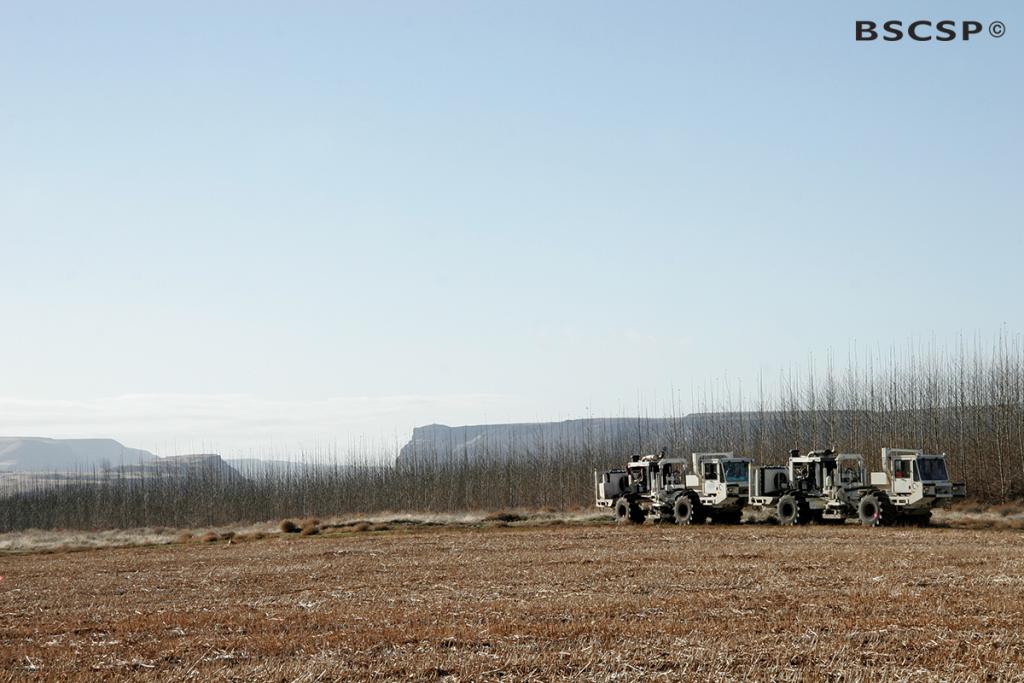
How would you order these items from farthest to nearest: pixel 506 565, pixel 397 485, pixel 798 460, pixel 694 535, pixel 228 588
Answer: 1. pixel 397 485
2. pixel 798 460
3. pixel 694 535
4. pixel 506 565
5. pixel 228 588

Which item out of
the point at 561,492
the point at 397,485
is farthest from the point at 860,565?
the point at 397,485

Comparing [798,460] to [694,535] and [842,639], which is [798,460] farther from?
[842,639]

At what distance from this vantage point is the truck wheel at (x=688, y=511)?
37.4 metres

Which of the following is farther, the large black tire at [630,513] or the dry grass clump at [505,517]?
the dry grass clump at [505,517]

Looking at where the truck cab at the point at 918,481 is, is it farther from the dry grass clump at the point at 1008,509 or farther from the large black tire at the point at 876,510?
the dry grass clump at the point at 1008,509

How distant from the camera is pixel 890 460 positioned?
111 feet

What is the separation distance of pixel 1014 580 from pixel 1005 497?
3220cm

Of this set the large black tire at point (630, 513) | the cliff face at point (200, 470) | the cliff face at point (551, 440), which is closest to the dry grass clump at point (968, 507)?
the large black tire at point (630, 513)

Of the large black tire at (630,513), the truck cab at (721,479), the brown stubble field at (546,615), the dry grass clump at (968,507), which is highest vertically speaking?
the truck cab at (721,479)

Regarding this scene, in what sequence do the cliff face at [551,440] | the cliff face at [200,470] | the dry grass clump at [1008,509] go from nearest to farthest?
1. the dry grass clump at [1008,509]
2. the cliff face at [551,440]
3. the cliff face at [200,470]

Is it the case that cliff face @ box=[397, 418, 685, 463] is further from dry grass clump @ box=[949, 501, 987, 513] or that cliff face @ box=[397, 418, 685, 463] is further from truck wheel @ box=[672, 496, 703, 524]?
truck wheel @ box=[672, 496, 703, 524]

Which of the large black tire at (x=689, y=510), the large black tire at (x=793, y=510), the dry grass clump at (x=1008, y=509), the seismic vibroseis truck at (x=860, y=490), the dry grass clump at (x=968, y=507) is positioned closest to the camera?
the seismic vibroseis truck at (x=860, y=490)

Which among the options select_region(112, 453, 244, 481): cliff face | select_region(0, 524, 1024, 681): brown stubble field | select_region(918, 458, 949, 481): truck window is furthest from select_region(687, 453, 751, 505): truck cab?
select_region(112, 453, 244, 481): cliff face

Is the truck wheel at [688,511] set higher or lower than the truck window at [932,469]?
lower
